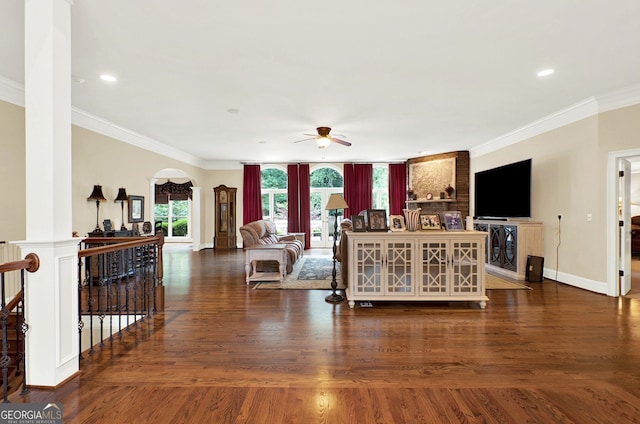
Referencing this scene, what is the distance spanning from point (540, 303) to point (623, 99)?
301 centimetres

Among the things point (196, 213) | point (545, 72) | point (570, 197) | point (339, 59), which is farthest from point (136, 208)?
point (570, 197)

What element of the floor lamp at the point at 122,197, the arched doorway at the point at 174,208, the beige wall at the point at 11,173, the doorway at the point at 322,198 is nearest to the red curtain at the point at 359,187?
the doorway at the point at 322,198

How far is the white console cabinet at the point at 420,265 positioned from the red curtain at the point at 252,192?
618 cm

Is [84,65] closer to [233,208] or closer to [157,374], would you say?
[157,374]

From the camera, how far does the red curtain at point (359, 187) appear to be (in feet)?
30.6

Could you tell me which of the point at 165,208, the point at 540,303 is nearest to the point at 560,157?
the point at 540,303

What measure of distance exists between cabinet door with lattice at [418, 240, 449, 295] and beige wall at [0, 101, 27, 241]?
17.0ft

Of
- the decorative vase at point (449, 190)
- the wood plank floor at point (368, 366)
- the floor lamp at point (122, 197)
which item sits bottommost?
the wood plank floor at point (368, 366)

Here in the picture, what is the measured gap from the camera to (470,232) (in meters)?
3.68

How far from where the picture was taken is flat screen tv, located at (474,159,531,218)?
5.37 m

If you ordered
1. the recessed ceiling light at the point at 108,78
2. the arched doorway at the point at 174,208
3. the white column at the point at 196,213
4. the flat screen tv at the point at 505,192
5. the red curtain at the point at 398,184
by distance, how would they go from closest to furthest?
the recessed ceiling light at the point at 108,78 → the flat screen tv at the point at 505,192 → the white column at the point at 196,213 → the red curtain at the point at 398,184 → the arched doorway at the point at 174,208

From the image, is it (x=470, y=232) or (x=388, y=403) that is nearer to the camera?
(x=388, y=403)

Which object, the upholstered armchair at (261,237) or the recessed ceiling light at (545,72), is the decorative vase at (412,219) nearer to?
the recessed ceiling light at (545,72)

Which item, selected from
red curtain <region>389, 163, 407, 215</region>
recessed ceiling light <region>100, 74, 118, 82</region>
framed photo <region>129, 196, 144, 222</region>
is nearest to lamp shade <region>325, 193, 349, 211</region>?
recessed ceiling light <region>100, 74, 118, 82</region>
